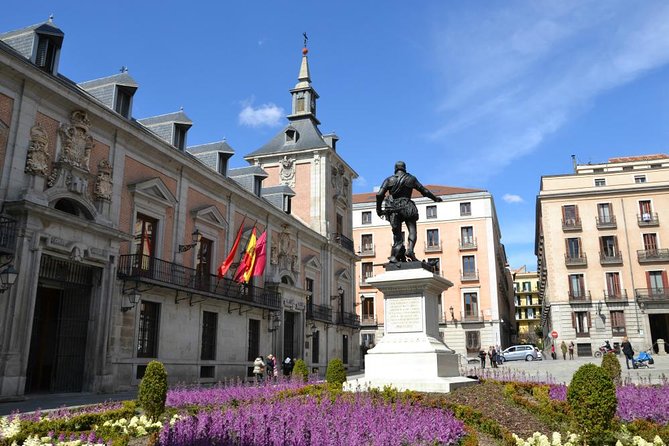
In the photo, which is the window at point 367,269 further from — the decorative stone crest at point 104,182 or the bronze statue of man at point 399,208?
the bronze statue of man at point 399,208

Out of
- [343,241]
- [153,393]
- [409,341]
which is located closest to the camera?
[153,393]

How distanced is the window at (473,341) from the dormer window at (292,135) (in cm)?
2423

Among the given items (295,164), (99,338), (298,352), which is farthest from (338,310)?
(99,338)

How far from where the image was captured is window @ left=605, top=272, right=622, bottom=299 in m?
42.8

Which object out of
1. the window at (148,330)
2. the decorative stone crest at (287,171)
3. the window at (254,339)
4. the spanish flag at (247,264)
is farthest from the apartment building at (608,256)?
the window at (148,330)

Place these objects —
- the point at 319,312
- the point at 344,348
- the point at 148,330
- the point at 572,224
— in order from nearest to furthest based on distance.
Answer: the point at 148,330, the point at 319,312, the point at 344,348, the point at 572,224

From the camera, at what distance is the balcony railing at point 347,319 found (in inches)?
1406

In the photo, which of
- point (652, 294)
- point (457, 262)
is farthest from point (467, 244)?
point (652, 294)

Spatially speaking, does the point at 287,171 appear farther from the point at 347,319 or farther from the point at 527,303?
the point at 527,303

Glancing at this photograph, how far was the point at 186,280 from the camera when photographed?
814 inches

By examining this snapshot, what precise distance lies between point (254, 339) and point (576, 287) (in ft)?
95.7

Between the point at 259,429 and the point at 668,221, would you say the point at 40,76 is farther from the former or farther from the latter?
the point at 668,221

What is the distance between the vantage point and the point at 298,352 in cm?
2948

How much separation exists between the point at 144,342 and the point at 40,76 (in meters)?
8.94
